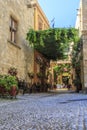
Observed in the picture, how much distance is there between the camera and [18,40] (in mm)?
21953

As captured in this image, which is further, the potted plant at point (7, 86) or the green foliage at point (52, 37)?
the green foliage at point (52, 37)

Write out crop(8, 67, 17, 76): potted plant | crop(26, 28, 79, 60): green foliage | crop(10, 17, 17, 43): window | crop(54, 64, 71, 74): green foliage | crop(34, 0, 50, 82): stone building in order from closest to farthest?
crop(8, 67, 17, 76): potted plant
crop(10, 17, 17, 43): window
crop(26, 28, 79, 60): green foliage
crop(34, 0, 50, 82): stone building
crop(54, 64, 71, 74): green foliage

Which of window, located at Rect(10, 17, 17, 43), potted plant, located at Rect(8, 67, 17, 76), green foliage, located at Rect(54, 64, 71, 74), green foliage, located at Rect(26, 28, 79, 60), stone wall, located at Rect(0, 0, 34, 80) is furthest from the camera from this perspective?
green foliage, located at Rect(54, 64, 71, 74)

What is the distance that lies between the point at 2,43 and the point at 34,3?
884 centimetres

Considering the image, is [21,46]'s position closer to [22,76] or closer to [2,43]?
[22,76]

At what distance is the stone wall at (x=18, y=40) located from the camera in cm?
1831

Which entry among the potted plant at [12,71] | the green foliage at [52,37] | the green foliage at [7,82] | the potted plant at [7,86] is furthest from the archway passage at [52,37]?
the potted plant at [7,86]

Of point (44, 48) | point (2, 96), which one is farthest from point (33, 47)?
point (2, 96)

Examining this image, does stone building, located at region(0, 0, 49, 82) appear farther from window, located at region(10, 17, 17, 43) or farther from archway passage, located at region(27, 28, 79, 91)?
archway passage, located at region(27, 28, 79, 91)

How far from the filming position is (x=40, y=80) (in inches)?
1163

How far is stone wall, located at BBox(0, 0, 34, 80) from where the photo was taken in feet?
60.1

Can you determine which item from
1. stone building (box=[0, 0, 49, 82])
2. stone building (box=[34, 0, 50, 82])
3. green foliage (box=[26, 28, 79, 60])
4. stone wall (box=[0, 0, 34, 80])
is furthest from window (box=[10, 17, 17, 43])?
stone building (box=[34, 0, 50, 82])

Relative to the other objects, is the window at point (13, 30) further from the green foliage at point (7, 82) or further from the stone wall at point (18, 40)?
the green foliage at point (7, 82)

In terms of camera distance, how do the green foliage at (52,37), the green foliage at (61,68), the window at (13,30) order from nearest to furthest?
1. the window at (13,30)
2. the green foliage at (52,37)
3. the green foliage at (61,68)
